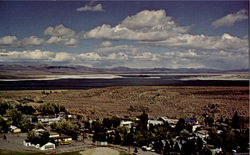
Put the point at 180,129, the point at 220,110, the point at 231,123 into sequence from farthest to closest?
the point at 220,110
the point at 231,123
the point at 180,129

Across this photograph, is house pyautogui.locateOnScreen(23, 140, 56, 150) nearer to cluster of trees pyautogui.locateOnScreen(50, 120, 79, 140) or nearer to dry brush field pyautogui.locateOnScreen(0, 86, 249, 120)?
cluster of trees pyautogui.locateOnScreen(50, 120, 79, 140)

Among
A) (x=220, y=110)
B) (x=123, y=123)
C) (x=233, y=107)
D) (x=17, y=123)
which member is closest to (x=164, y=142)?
(x=123, y=123)

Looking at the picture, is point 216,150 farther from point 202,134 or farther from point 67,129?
point 67,129

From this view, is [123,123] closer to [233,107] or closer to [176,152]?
[176,152]

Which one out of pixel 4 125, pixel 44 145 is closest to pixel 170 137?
pixel 44 145

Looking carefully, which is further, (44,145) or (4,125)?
(4,125)

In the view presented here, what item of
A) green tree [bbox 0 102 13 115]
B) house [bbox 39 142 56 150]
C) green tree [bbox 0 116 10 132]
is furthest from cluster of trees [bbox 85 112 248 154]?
green tree [bbox 0 102 13 115]

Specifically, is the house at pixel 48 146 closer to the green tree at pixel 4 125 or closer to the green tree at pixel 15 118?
the green tree at pixel 4 125

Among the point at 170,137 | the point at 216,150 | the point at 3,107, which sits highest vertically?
the point at 3,107

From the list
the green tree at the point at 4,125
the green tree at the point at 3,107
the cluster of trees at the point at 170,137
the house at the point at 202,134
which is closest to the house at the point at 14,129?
the green tree at the point at 4,125

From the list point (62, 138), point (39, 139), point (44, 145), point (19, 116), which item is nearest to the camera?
point (44, 145)

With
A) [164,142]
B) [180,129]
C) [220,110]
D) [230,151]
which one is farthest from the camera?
[220,110]
